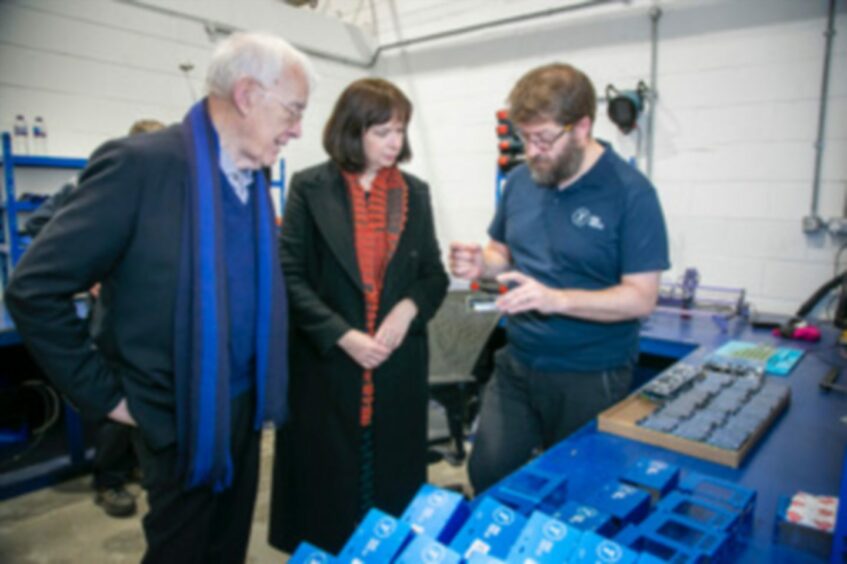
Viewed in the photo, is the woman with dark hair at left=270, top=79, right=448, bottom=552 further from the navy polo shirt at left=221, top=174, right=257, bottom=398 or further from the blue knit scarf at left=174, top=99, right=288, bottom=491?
the blue knit scarf at left=174, top=99, right=288, bottom=491

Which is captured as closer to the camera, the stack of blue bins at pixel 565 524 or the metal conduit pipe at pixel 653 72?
the stack of blue bins at pixel 565 524

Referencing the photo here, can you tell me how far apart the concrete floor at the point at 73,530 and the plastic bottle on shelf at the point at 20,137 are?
1.77m

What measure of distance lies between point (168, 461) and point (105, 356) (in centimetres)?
24

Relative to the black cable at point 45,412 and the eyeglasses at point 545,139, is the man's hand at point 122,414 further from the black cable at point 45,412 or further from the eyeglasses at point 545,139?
the black cable at point 45,412

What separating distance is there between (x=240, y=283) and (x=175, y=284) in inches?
6.9

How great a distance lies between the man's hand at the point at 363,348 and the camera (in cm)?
149

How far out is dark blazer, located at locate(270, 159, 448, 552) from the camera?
5.02ft

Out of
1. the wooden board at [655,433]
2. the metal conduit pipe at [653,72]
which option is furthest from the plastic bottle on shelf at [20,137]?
the metal conduit pipe at [653,72]

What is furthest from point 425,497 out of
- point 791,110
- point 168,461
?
point 791,110

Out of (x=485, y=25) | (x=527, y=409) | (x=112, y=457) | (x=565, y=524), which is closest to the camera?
(x=565, y=524)

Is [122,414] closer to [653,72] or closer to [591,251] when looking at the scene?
[591,251]

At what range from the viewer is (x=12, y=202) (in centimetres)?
268

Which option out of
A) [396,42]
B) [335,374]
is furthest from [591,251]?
[396,42]

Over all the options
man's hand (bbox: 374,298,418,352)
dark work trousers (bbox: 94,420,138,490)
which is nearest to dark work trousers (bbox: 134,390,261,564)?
man's hand (bbox: 374,298,418,352)
